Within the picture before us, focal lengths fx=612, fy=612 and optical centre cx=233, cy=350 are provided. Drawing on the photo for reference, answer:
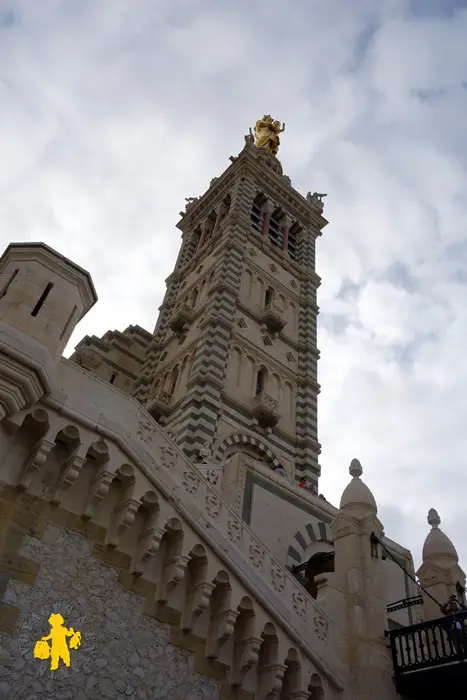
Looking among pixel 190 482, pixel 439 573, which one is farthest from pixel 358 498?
pixel 190 482

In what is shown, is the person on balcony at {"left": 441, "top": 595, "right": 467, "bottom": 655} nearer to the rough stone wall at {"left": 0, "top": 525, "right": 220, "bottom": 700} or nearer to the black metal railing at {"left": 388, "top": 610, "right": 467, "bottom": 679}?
the black metal railing at {"left": 388, "top": 610, "right": 467, "bottom": 679}

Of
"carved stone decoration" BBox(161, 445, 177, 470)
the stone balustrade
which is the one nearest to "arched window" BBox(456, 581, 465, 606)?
the stone balustrade

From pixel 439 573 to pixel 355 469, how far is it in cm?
298

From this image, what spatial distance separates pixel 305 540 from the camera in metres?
17.7

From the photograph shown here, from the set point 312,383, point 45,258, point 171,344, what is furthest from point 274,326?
point 45,258

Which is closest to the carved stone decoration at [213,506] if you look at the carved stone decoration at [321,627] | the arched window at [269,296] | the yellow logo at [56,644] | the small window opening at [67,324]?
the carved stone decoration at [321,627]

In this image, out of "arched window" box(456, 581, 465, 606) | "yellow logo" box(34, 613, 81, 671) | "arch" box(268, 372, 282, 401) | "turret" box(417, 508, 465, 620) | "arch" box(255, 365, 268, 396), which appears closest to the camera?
"yellow logo" box(34, 613, 81, 671)

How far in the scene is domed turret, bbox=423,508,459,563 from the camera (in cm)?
1460

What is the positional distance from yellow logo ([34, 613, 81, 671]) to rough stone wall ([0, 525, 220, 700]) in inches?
3.0

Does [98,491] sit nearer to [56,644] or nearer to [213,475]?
[56,644]

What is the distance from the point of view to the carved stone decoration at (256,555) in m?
11.3

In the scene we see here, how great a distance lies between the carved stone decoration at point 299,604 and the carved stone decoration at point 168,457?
3.44m

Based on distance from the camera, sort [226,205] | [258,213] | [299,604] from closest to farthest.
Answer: [299,604] < [258,213] < [226,205]

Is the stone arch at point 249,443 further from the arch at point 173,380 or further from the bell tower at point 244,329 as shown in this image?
the arch at point 173,380
